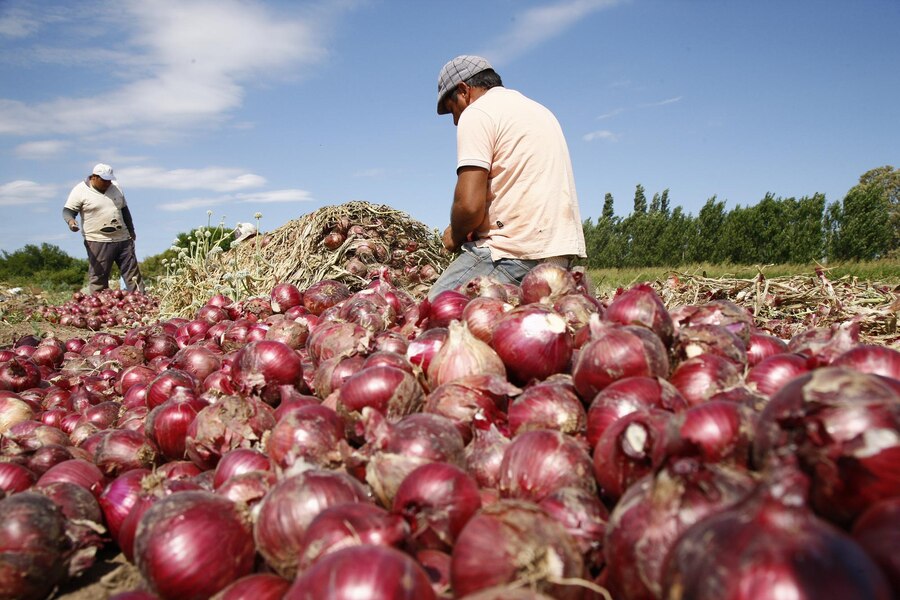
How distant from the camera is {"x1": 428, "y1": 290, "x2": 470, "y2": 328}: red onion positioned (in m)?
2.78

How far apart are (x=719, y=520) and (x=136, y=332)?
486 centimetres

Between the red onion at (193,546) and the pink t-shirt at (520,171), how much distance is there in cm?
306

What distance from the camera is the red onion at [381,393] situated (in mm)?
1861

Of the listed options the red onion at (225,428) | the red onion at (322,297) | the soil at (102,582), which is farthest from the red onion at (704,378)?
the red onion at (322,297)

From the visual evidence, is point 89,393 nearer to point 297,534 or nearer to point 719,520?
point 297,534

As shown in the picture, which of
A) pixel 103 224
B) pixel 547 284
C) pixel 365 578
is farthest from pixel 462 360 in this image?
pixel 103 224

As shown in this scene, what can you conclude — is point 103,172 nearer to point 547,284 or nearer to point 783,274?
point 547,284

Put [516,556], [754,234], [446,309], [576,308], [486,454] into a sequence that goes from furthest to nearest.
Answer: [754,234] < [446,309] < [576,308] < [486,454] < [516,556]

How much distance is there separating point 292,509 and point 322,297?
9.63 ft

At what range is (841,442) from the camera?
98cm

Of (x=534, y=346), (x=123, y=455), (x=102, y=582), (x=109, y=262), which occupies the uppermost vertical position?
(x=109, y=262)

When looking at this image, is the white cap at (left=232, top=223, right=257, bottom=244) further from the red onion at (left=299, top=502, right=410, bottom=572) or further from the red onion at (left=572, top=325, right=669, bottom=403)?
the red onion at (left=299, top=502, right=410, bottom=572)

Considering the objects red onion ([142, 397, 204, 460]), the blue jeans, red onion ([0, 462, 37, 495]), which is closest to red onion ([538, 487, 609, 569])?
red onion ([142, 397, 204, 460])

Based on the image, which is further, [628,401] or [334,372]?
[334,372]
